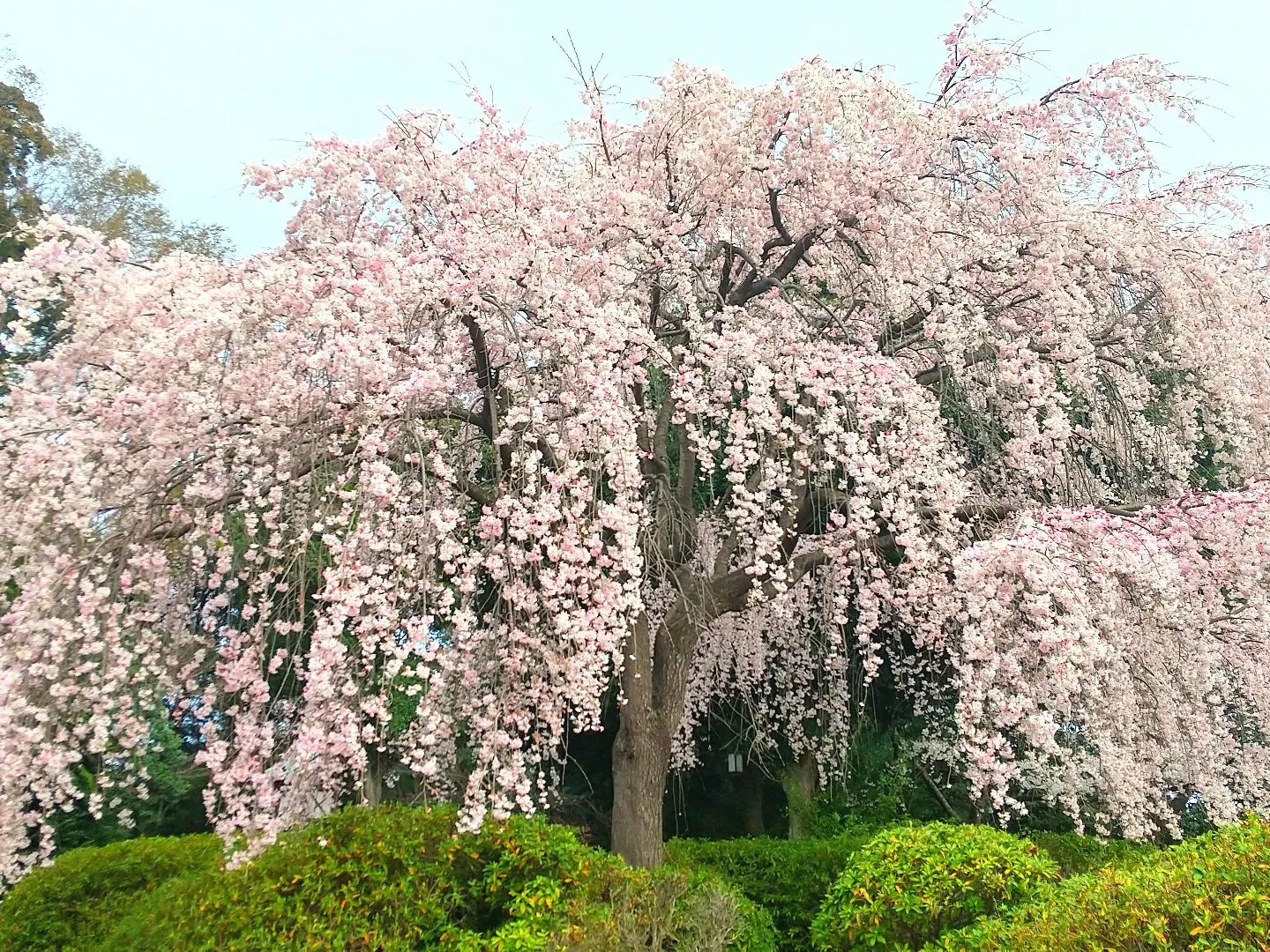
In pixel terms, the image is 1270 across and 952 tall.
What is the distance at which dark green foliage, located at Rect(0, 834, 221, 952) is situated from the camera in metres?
5.43

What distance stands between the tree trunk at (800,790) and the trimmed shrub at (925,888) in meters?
4.78

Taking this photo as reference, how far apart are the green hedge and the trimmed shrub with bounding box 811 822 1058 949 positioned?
22.8 inches

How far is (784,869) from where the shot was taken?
6.58 m

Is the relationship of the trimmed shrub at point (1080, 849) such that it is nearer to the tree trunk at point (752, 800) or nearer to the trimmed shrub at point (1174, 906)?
the tree trunk at point (752, 800)

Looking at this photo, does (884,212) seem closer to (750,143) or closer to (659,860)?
(750,143)

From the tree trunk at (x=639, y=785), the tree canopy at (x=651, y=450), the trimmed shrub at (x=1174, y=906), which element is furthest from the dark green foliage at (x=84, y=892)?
the trimmed shrub at (x=1174, y=906)

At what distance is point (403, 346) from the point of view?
4242mm

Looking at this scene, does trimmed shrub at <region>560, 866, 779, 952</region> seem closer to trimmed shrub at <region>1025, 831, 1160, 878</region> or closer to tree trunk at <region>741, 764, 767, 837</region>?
trimmed shrub at <region>1025, 831, 1160, 878</region>

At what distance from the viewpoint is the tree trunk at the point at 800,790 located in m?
8.73

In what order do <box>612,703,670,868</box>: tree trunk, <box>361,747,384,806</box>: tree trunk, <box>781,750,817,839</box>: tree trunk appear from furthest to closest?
<box>781,750,817,839</box>: tree trunk → <box>361,747,384,806</box>: tree trunk → <box>612,703,670,868</box>: tree trunk

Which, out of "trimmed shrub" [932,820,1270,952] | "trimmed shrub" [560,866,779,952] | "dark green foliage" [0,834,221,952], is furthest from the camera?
"dark green foliage" [0,834,221,952]

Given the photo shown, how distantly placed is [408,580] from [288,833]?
161cm

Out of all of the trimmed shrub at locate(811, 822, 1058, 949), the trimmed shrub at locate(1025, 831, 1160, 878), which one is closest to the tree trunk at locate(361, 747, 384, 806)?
the trimmed shrub at locate(811, 822, 1058, 949)

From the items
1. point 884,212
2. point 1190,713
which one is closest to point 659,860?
point 1190,713
